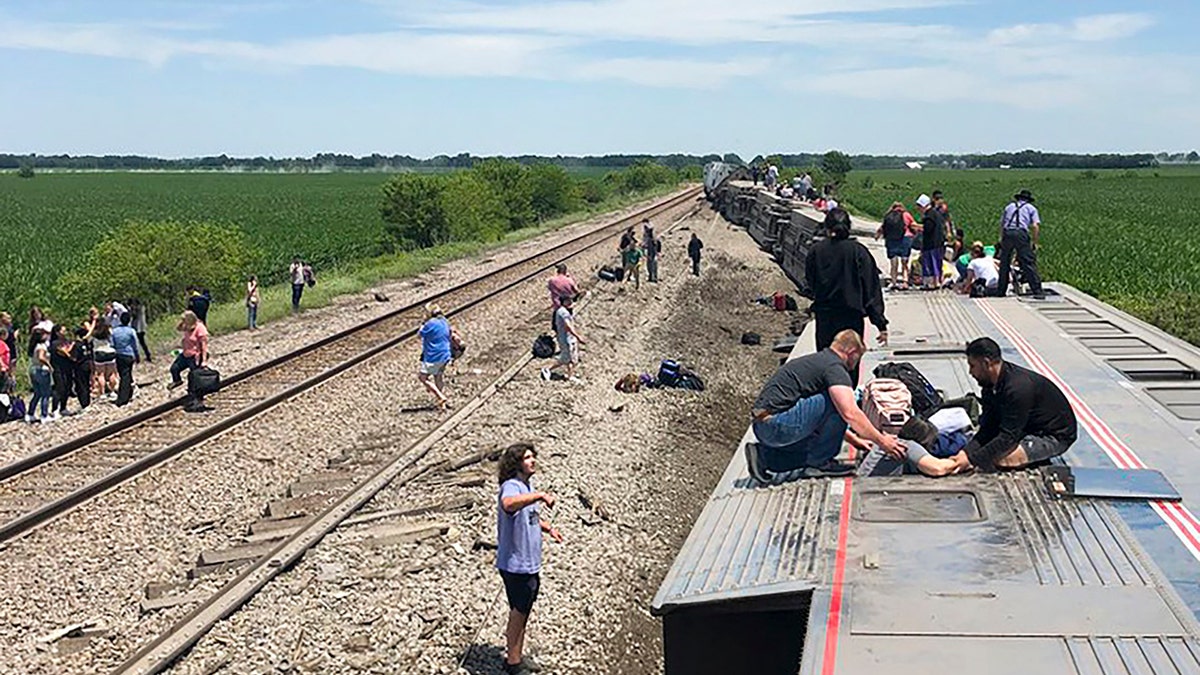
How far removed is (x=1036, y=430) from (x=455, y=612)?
4328 millimetres

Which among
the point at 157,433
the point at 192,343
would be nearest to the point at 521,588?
the point at 157,433

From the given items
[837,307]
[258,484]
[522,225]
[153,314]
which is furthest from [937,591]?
[522,225]

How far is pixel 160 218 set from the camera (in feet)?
283

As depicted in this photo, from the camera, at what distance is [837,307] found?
10820 millimetres

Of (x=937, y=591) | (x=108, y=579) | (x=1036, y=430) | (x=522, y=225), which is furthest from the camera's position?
(x=522, y=225)

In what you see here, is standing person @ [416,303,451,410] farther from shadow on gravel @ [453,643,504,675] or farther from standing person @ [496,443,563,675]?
standing person @ [496,443,563,675]

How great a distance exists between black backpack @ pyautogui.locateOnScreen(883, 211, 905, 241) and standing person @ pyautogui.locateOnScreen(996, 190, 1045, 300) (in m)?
1.52

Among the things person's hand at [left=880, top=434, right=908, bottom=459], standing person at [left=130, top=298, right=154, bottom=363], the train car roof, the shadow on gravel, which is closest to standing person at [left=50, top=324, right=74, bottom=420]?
standing person at [left=130, top=298, right=154, bottom=363]

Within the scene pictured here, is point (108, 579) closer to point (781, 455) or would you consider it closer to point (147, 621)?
point (147, 621)

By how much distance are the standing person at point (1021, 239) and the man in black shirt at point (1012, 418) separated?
27.4ft

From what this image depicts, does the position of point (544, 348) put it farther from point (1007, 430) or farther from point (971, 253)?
point (1007, 430)

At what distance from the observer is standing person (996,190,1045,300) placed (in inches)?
625

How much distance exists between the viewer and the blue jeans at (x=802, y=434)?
26.1 ft

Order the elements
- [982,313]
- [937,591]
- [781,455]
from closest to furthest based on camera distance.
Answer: [937,591] → [781,455] → [982,313]
